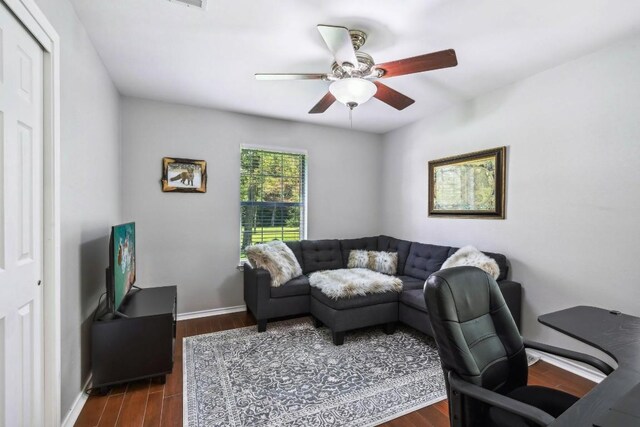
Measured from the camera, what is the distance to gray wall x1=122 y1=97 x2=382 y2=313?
3.32 m

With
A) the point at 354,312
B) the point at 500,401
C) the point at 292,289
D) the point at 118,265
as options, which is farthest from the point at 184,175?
the point at 500,401

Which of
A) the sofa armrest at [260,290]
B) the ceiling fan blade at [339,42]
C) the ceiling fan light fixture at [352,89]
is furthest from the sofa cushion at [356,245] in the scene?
the ceiling fan blade at [339,42]

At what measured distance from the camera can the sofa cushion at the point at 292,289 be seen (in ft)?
10.4

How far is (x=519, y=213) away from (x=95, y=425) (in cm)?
365

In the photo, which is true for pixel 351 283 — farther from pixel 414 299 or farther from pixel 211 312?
pixel 211 312

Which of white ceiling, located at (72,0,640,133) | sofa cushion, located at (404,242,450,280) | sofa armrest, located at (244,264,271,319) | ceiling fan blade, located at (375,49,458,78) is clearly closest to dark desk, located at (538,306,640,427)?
ceiling fan blade, located at (375,49,458,78)

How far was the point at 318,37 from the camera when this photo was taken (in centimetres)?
214

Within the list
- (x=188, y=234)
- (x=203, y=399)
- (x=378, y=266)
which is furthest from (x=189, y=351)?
(x=378, y=266)

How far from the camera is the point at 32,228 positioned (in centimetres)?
144

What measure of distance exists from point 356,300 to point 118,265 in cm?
203

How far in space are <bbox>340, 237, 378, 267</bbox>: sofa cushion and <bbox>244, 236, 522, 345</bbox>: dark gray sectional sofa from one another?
0.42 feet

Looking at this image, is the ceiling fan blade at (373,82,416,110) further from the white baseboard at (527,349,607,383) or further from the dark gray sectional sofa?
the white baseboard at (527,349,607,383)

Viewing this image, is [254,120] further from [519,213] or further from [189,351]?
[519,213]

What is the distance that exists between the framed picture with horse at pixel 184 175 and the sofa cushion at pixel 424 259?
8.82 feet
